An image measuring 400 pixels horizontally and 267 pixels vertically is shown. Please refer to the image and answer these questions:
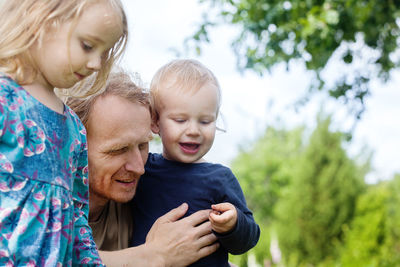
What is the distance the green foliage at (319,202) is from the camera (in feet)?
40.8

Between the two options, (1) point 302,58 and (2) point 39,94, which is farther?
(1) point 302,58

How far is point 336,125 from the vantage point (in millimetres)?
13148

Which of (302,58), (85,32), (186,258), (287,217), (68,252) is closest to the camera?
(85,32)

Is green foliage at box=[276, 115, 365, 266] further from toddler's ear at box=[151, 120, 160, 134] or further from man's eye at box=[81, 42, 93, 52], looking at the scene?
man's eye at box=[81, 42, 93, 52]

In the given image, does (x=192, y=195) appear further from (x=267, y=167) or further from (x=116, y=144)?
(x=267, y=167)

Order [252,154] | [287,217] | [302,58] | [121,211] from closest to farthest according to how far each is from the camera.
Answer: [121,211] → [302,58] → [287,217] → [252,154]

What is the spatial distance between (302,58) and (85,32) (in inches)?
229

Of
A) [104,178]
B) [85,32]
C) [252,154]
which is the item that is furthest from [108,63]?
[252,154]

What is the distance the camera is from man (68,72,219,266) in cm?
212

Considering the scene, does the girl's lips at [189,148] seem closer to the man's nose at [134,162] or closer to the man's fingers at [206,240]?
the man's nose at [134,162]

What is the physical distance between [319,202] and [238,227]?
1093 cm

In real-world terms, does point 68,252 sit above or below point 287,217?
above

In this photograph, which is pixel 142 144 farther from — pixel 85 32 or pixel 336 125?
pixel 336 125

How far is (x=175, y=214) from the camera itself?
2232 millimetres
